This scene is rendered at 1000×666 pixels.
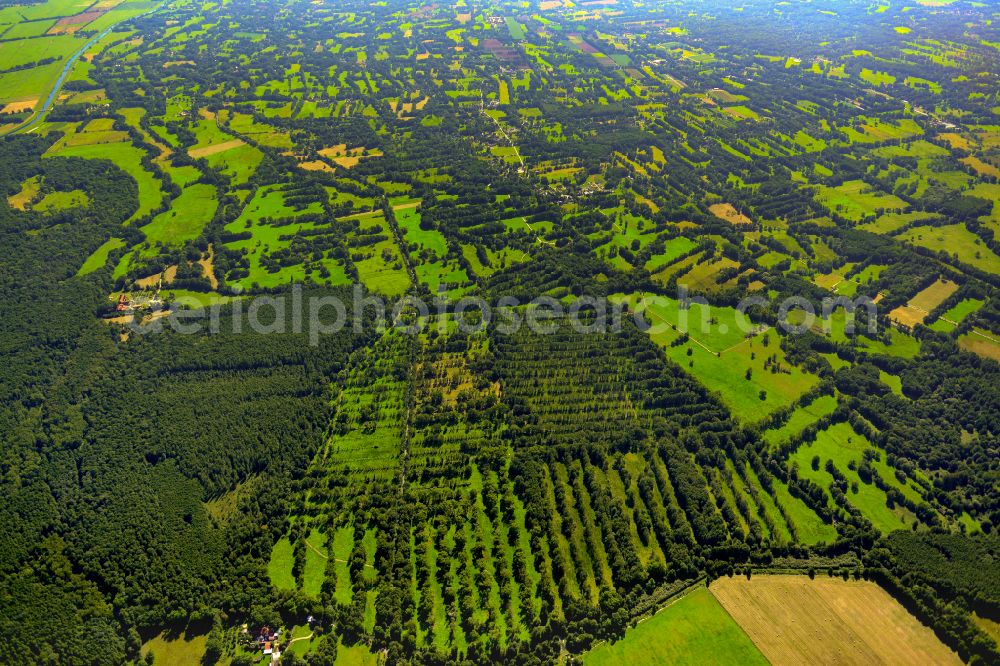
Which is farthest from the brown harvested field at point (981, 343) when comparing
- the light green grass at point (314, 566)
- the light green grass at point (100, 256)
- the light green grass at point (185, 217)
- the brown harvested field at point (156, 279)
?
→ the light green grass at point (100, 256)

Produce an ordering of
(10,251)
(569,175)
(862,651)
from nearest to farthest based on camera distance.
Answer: (862,651) → (10,251) → (569,175)

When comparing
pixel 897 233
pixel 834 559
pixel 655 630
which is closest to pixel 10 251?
pixel 655 630

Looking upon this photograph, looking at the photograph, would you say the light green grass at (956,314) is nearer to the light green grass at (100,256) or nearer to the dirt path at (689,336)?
the dirt path at (689,336)

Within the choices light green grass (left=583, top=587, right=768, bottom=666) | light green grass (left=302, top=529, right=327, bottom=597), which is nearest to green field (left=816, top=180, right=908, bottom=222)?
light green grass (left=583, top=587, right=768, bottom=666)

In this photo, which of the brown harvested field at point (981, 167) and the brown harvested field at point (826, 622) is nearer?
the brown harvested field at point (826, 622)

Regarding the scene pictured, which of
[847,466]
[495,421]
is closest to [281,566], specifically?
[495,421]

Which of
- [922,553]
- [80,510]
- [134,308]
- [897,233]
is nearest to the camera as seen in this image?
[922,553]

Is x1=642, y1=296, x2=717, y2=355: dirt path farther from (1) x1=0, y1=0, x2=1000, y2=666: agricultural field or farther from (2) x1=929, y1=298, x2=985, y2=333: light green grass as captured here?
(2) x1=929, y1=298, x2=985, y2=333: light green grass

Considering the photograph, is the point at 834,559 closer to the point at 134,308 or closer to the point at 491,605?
the point at 491,605

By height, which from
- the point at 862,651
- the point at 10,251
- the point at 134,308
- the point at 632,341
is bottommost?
the point at 862,651
